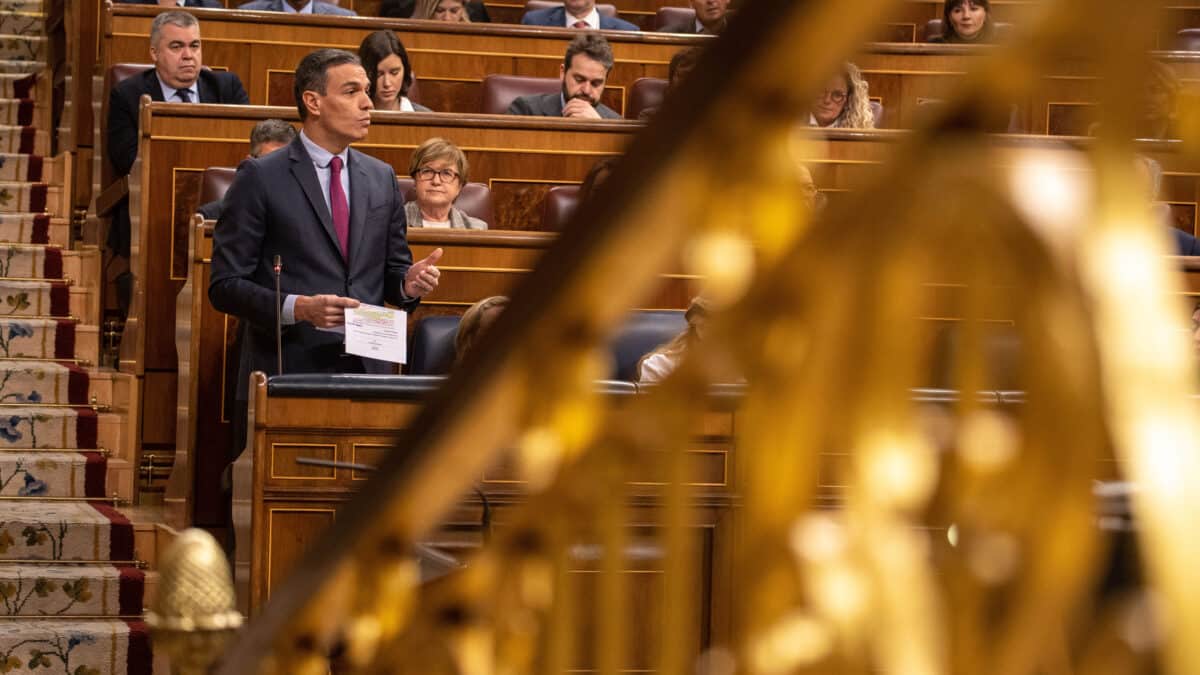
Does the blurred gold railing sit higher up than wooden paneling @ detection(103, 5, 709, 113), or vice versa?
wooden paneling @ detection(103, 5, 709, 113)

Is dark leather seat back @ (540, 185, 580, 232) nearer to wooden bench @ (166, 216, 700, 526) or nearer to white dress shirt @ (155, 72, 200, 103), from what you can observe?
wooden bench @ (166, 216, 700, 526)

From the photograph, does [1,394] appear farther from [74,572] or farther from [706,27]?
[706,27]

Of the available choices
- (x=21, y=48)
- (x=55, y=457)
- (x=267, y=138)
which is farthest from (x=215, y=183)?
(x=21, y=48)

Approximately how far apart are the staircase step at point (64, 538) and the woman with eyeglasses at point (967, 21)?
3.23 meters

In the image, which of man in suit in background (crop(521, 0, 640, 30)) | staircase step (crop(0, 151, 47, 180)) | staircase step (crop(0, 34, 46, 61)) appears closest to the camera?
staircase step (crop(0, 151, 47, 180))

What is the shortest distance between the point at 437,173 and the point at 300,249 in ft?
1.93

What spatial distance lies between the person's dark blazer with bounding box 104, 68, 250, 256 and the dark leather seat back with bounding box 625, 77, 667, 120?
1.22 metres

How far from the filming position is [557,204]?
4242 millimetres

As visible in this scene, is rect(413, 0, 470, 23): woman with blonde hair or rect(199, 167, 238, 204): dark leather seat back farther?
rect(413, 0, 470, 23): woman with blonde hair

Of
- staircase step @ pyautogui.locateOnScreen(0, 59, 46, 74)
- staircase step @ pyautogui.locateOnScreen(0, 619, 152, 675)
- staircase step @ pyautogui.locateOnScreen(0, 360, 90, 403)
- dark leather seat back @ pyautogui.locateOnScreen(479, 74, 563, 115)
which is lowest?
staircase step @ pyautogui.locateOnScreen(0, 619, 152, 675)

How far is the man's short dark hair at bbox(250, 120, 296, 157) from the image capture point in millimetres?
3900

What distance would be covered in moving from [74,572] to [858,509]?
317 centimetres

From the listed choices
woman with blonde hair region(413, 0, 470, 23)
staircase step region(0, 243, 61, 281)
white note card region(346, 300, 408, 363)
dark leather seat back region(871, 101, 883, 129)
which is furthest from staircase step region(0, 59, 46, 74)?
white note card region(346, 300, 408, 363)

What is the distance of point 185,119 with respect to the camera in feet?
13.6
